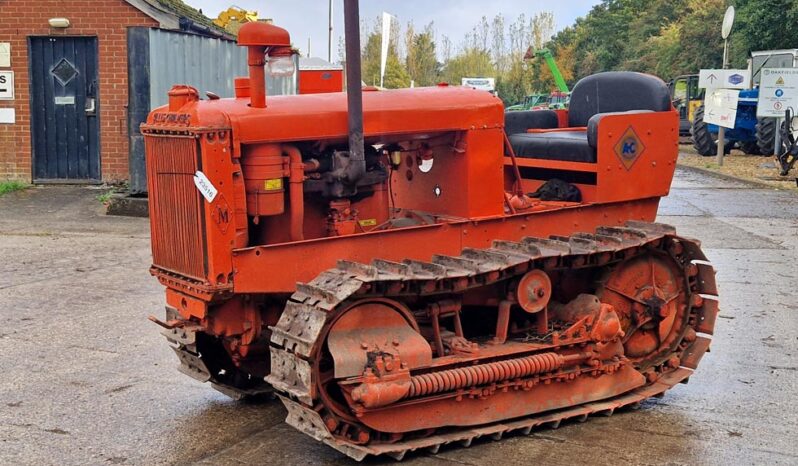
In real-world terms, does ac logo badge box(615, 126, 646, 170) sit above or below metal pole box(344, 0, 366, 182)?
below

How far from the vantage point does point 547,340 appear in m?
6.42

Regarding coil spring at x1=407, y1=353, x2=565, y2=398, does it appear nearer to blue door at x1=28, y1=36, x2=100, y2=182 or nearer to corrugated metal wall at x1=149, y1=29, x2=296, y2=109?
corrugated metal wall at x1=149, y1=29, x2=296, y2=109

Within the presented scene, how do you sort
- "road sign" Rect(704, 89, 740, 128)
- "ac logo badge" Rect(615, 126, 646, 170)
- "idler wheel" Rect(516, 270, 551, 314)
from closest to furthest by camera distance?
"idler wheel" Rect(516, 270, 551, 314) → "ac logo badge" Rect(615, 126, 646, 170) → "road sign" Rect(704, 89, 740, 128)

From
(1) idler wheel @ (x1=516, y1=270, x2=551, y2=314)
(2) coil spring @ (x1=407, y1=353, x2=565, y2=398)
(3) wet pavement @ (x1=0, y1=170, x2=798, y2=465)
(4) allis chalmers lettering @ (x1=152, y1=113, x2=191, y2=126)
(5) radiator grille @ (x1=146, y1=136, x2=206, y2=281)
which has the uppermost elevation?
(4) allis chalmers lettering @ (x1=152, y1=113, x2=191, y2=126)

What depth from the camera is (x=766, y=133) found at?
25.9m

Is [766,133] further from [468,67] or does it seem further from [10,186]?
[468,67]

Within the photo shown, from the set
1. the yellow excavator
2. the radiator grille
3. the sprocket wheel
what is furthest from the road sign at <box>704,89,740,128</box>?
the radiator grille

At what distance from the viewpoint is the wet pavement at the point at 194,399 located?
5789 mm

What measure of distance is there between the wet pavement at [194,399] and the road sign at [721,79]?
14.3 metres

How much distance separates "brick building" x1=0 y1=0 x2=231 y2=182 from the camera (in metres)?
16.4

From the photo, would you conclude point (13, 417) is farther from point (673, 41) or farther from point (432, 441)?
point (673, 41)

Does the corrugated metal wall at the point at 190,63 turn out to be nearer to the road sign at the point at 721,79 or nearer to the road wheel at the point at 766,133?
the road sign at the point at 721,79

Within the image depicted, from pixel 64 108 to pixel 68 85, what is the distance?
15.0 inches

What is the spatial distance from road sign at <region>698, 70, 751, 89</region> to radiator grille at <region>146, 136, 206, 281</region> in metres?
21.0
